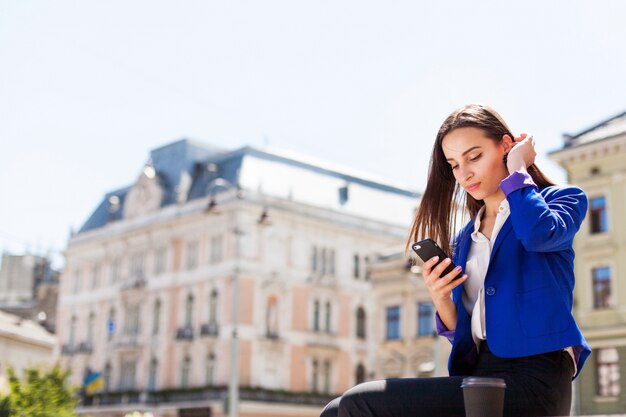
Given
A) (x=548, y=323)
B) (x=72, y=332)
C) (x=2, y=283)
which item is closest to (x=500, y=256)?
(x=548, y=323)

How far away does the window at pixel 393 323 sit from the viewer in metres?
37.8

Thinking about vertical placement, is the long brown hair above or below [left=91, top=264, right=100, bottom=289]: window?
below

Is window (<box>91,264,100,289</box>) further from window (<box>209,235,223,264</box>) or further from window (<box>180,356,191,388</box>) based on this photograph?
window (<box>209,235,223,264</box>)

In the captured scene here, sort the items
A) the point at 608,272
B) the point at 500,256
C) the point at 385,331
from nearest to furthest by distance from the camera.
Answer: the point at 500,256
the point at 608,272
the point at 385,331

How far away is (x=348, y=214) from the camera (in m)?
47.5

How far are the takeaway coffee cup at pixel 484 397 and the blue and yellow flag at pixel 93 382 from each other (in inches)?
1834

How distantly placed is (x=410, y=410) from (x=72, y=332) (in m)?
53.6

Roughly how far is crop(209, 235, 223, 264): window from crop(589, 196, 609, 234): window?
20784mm

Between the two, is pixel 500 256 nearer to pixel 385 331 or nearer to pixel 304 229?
pixel 385 331

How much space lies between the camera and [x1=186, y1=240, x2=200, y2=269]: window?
46.3 meters

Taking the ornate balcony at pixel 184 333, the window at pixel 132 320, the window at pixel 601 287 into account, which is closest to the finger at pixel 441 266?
the window at pixel 601 287

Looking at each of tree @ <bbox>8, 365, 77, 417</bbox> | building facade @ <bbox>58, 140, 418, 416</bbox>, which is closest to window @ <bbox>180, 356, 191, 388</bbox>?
building facade @ <bbox>58, 140, 418, 416</bbox>

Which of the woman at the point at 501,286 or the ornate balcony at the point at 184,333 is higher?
the ornate balcony at the point at 184,333

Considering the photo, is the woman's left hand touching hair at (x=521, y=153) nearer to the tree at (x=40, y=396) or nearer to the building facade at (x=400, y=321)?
the tree at (x=40, y=396)
